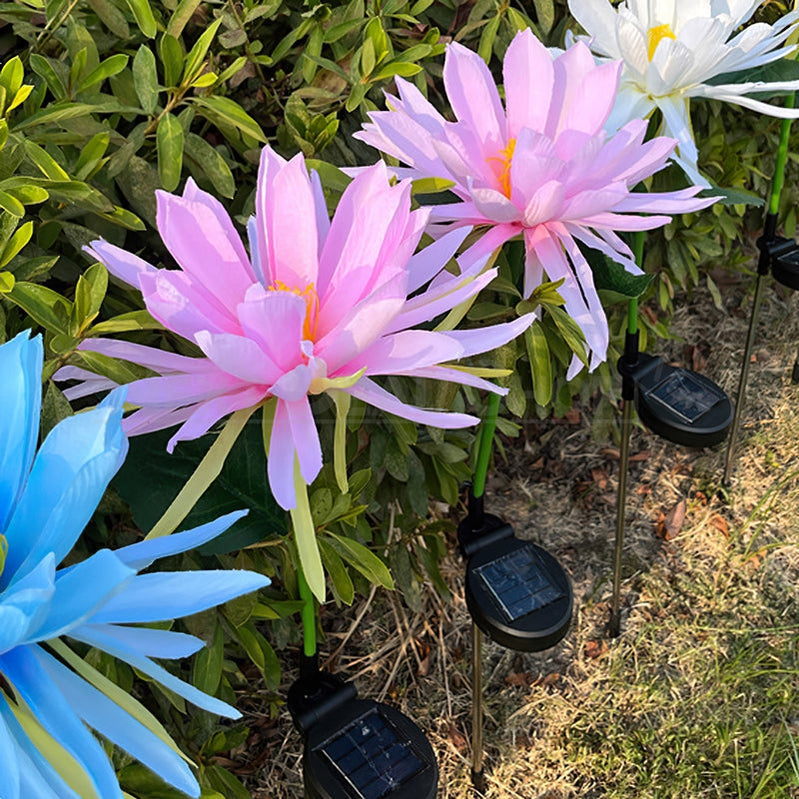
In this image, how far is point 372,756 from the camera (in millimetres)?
696

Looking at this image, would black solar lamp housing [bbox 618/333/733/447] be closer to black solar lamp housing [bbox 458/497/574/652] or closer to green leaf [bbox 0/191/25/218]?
black solar lamp housing [bbox 458/497/574/652]

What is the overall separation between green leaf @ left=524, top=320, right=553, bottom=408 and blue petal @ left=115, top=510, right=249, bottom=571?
33 centimetres

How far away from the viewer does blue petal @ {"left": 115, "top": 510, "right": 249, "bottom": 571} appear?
39 centimetres

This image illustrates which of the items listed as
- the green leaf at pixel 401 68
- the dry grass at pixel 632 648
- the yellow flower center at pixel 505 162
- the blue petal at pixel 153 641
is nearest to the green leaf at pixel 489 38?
the green leaf at pixel 401 68

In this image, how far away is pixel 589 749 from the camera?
1.42 m

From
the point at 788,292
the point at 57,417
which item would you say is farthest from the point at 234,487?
the point at 788,292

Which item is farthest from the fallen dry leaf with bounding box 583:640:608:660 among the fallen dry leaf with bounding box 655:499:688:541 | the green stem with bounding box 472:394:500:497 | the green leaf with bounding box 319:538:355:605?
the green leaf with bounding box 319:538:355:605

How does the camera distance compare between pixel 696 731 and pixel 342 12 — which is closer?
pixel 342 12

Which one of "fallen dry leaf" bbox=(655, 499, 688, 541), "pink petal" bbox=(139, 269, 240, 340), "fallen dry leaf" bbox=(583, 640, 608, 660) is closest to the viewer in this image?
"pink petal" bbox=(139, 269, 240, 340)

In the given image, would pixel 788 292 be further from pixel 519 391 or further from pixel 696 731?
pixel 519 391

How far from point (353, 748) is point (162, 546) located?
14.5 inches

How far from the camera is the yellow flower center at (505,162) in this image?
56 cm

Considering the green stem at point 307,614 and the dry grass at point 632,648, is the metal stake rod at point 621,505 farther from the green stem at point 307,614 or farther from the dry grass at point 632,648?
the green stem at point 307,614

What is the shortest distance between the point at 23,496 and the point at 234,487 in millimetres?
215
